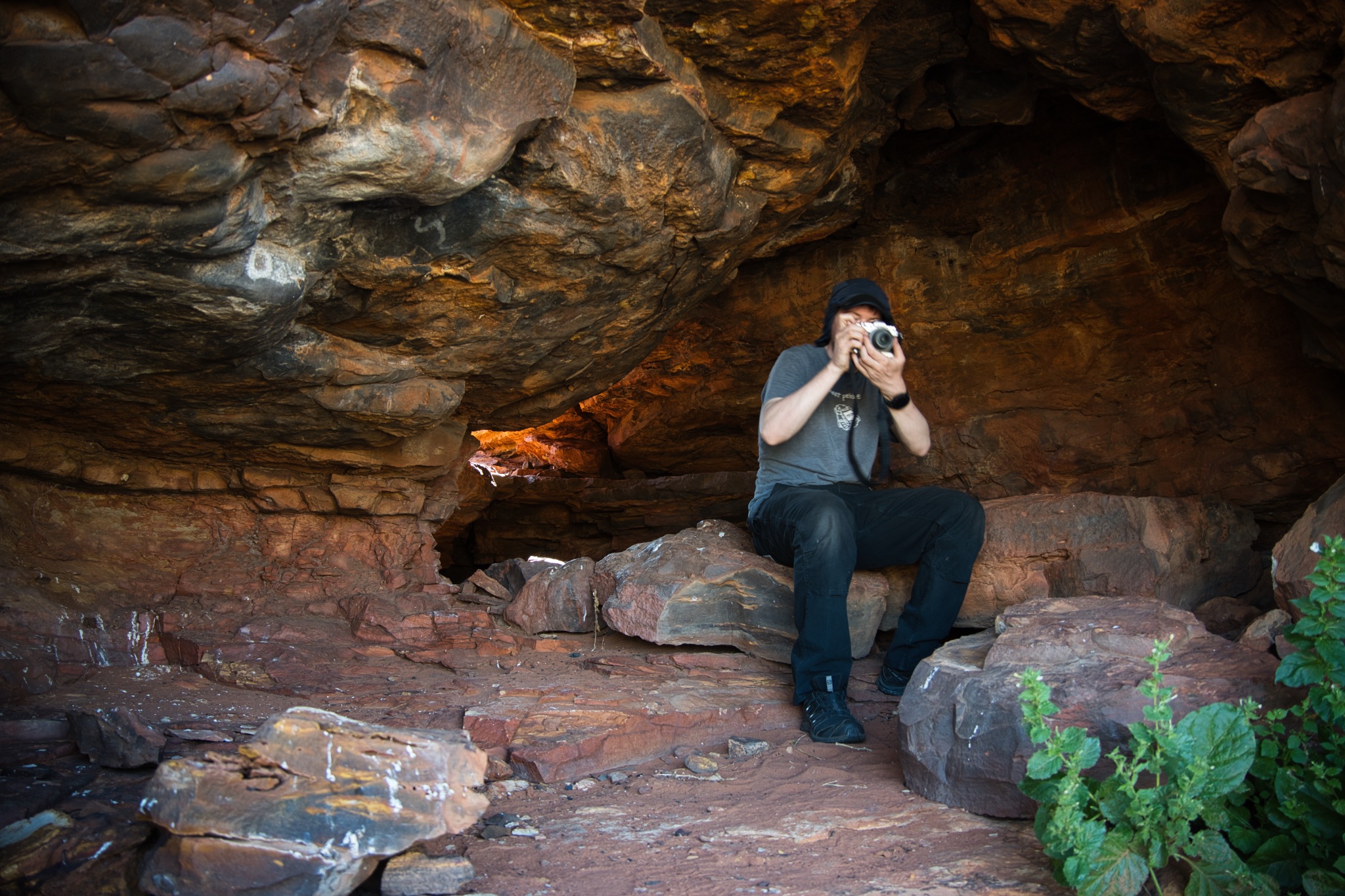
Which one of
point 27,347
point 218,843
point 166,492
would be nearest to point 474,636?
point 166,492

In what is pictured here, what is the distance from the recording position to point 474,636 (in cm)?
466

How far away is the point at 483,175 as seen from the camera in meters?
3.19

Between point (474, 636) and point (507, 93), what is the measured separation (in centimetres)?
272

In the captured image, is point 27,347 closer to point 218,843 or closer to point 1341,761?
point 218,843

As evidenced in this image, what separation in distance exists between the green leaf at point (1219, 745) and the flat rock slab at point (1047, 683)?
0.94ft

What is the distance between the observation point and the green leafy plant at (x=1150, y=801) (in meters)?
1.95

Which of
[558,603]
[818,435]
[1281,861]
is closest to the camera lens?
[1281,861]

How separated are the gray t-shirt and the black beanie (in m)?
0.24

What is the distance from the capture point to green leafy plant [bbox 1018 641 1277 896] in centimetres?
195

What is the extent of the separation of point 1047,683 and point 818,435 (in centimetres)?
170

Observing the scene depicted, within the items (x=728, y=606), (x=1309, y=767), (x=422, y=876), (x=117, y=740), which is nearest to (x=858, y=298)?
(x=728, y=606)

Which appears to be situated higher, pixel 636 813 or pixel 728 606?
pixel 728 606

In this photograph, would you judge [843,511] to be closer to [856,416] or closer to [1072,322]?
[856,416]

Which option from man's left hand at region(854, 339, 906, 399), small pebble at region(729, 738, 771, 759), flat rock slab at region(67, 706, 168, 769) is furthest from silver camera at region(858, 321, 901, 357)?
flat rock slab at region(67, 706, 168, 769)
